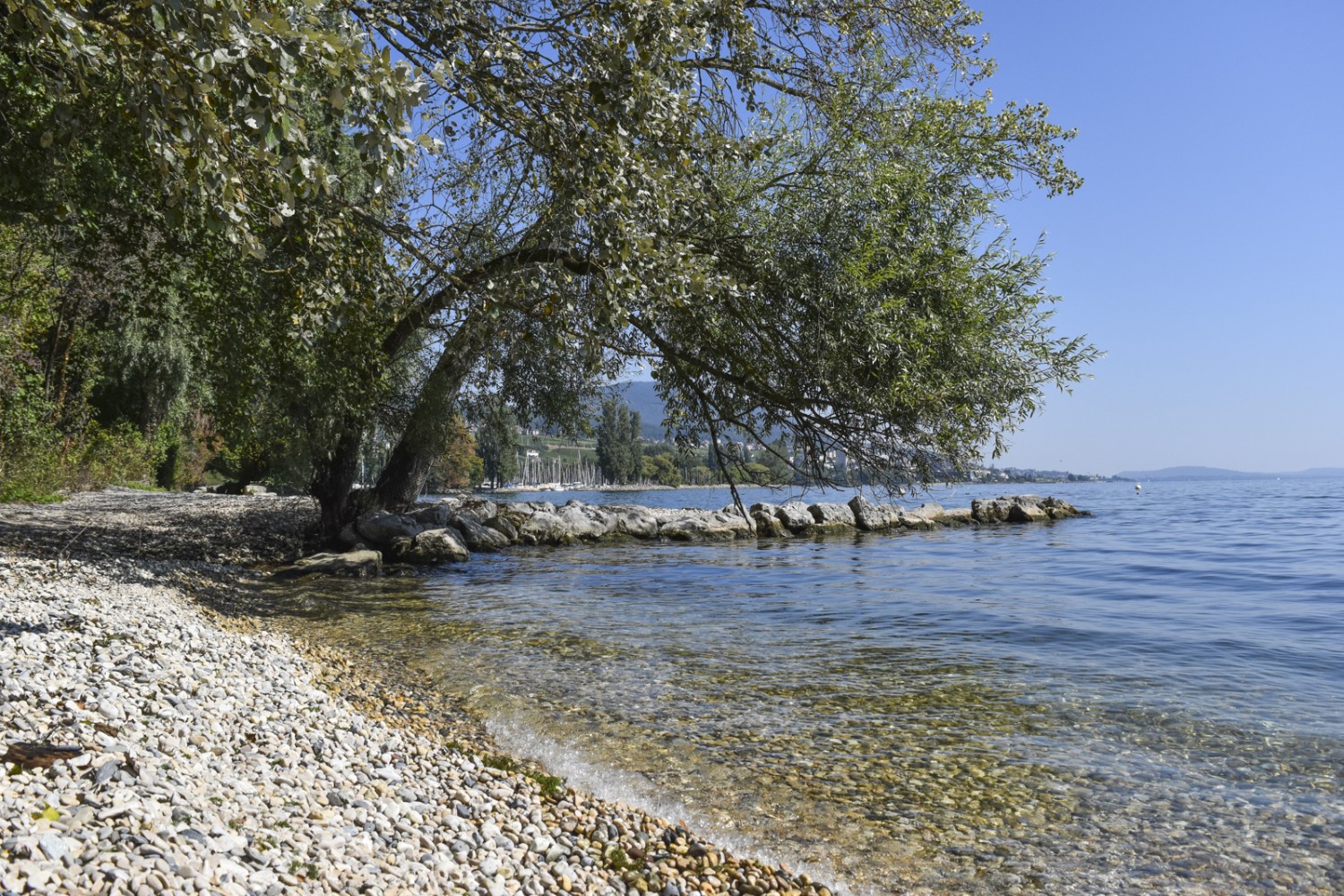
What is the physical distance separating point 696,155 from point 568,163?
280 cm

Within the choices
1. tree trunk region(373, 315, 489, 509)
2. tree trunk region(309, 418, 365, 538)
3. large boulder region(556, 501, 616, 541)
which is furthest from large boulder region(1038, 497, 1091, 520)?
tree trunk region(309, 418, 365, 538)

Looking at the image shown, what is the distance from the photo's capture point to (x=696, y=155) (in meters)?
10.1

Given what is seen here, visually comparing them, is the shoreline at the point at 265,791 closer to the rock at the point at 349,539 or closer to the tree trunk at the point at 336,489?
the rock at the point at 349,539

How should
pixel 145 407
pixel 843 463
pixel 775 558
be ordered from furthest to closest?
pixel 145 407
pixel 775 558
pixel 843 463

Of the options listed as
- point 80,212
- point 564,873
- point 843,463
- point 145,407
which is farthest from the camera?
point 145,407

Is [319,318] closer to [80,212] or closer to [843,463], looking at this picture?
[80,212]

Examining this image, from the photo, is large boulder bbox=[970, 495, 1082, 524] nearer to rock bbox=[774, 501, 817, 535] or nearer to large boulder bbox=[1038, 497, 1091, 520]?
large boulder bbox=[1038, 497, 1091, 520]

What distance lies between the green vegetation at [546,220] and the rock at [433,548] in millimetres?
3121

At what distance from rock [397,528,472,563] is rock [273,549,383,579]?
1847 mm

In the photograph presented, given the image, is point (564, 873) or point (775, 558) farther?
point (775, 558)

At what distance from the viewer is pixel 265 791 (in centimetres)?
493

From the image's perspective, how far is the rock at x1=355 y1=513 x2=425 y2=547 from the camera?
21141mm

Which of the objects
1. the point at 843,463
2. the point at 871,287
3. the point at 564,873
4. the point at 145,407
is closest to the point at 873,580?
the point at 843,463

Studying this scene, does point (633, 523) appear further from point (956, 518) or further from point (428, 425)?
point (956, 518)
